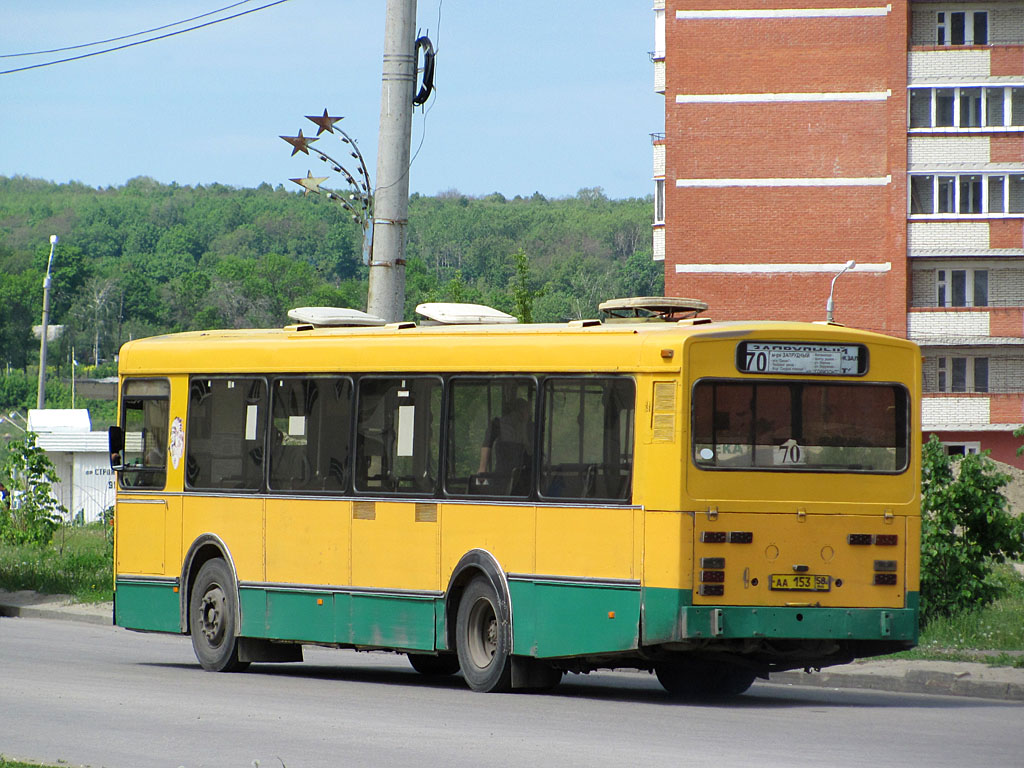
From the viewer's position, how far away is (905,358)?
14070 mm

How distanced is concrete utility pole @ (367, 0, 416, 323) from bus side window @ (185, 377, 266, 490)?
2.97 metres

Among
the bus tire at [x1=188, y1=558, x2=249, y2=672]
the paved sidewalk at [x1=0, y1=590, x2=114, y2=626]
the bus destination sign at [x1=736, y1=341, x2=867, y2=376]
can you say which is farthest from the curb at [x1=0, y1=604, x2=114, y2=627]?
the bus destination sign at [x1=736, y1=341, x2=867, y2=376]

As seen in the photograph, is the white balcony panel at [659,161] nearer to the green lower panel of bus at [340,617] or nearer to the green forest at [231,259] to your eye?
the green lower panel of bus at [340,617]

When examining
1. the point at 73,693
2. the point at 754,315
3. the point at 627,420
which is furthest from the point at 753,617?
the point at 754,315

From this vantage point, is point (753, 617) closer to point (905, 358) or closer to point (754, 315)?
point (905, 358)

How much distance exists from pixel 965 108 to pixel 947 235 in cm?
446

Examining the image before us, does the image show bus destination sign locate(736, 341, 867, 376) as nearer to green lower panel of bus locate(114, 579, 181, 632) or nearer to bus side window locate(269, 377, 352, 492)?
bus side window locate(269, 377, 352, 492)

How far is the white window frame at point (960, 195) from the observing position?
204ft

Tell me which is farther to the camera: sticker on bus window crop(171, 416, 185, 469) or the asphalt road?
sticker on bus window crop(171, 416, 185, 469)

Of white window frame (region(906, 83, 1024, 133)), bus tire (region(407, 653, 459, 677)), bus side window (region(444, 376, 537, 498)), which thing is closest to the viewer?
bus side window (region(444, 376, 537, 498))

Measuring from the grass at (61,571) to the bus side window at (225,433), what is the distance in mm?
9816

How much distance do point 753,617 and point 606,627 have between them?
1071 mm

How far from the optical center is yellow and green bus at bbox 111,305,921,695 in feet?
43.3

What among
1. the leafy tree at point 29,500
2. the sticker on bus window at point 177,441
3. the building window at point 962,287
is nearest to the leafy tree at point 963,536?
the sticker on bus window at point 177,441
